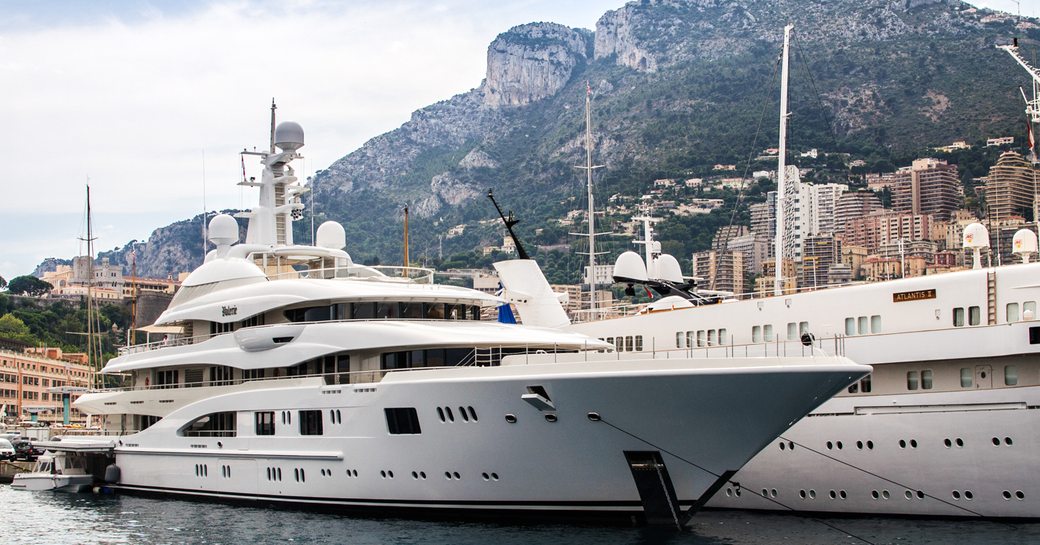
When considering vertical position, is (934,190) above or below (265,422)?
above

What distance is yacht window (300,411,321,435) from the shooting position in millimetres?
21438

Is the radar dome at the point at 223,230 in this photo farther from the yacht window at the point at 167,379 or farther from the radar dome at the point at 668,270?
the radar dome at the point at 668,270

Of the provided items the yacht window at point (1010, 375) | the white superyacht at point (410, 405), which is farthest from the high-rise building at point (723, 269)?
the yacht window at point (1010, 375)

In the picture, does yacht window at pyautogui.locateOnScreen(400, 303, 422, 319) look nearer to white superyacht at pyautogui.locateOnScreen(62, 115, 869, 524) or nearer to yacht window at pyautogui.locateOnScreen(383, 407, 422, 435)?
white superyacht at pyautogui.locateOnScreen(62, 115, 869, 524)

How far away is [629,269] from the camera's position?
30406 millimetres

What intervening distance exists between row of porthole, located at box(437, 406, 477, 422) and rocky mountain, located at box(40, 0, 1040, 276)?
5079cm

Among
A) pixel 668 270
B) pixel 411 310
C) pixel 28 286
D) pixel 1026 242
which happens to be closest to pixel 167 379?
pixel 411 310

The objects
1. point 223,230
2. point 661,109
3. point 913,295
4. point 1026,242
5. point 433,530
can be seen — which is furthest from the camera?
point 661,109

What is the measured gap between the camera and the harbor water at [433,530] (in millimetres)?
18250

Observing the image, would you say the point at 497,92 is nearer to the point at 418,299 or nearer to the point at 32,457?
the point at 32,457

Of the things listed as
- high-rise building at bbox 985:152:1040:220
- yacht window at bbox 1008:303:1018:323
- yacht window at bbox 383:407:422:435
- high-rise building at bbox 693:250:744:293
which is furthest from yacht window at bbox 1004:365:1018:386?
high-rise building at bbox 693:250:744:293

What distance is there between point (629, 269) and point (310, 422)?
1196 centimetres

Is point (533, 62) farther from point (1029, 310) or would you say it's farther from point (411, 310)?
point (1029, 310)

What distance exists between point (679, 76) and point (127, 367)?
109 metres
